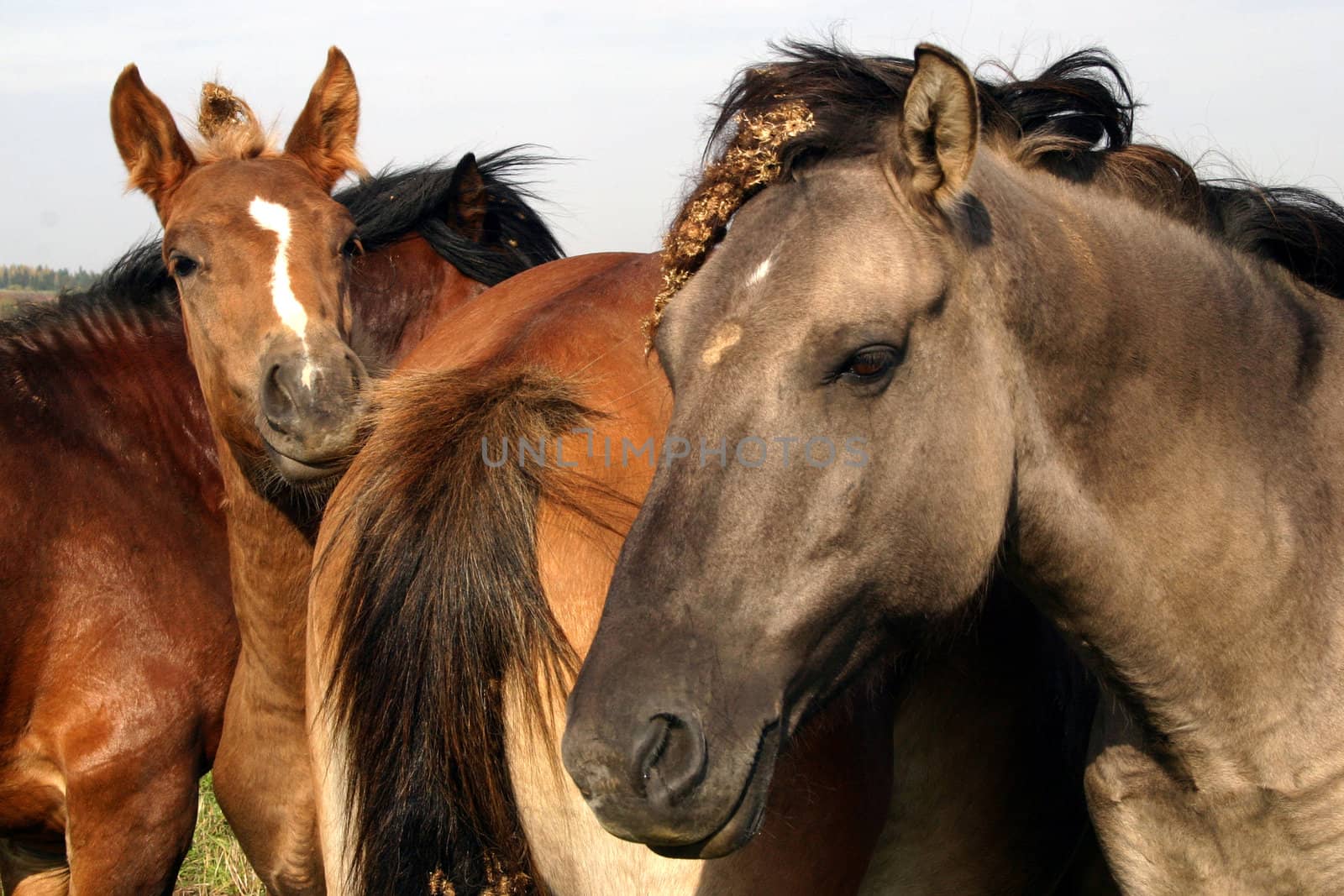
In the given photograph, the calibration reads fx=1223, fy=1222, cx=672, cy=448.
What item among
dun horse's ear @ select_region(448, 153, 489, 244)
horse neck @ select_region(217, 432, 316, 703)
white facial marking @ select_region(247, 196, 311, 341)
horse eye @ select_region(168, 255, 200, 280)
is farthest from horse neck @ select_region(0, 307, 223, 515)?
dun horse's ear @ select_region(448, 153, 489, 244)

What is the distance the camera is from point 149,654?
174 inches

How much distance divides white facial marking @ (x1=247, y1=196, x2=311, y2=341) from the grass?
8.96ft

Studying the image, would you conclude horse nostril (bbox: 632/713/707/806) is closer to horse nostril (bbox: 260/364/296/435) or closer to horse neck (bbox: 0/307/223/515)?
horse nostril (bbox: 260/364/296/435)

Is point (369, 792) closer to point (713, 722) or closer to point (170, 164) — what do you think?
point (713, 722)

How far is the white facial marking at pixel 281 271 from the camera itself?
12.5 ft

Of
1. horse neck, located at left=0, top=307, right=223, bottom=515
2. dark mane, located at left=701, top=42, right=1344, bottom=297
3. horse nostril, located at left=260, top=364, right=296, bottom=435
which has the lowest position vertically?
horse neck, located at left=0, top=307, right=223, bottom=515

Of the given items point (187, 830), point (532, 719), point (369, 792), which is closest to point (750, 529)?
point (532, 719)

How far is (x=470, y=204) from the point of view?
572 cm

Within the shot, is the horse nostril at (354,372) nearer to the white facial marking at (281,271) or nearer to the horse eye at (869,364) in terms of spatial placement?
the white facial marking at (281,271)

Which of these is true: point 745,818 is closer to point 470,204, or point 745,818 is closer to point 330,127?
point 330,127

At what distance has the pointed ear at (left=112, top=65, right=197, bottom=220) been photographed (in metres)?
4.36

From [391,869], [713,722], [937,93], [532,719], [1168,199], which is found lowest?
[391,869]

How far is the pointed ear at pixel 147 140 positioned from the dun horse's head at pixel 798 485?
2.86 meters

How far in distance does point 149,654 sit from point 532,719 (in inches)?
102
